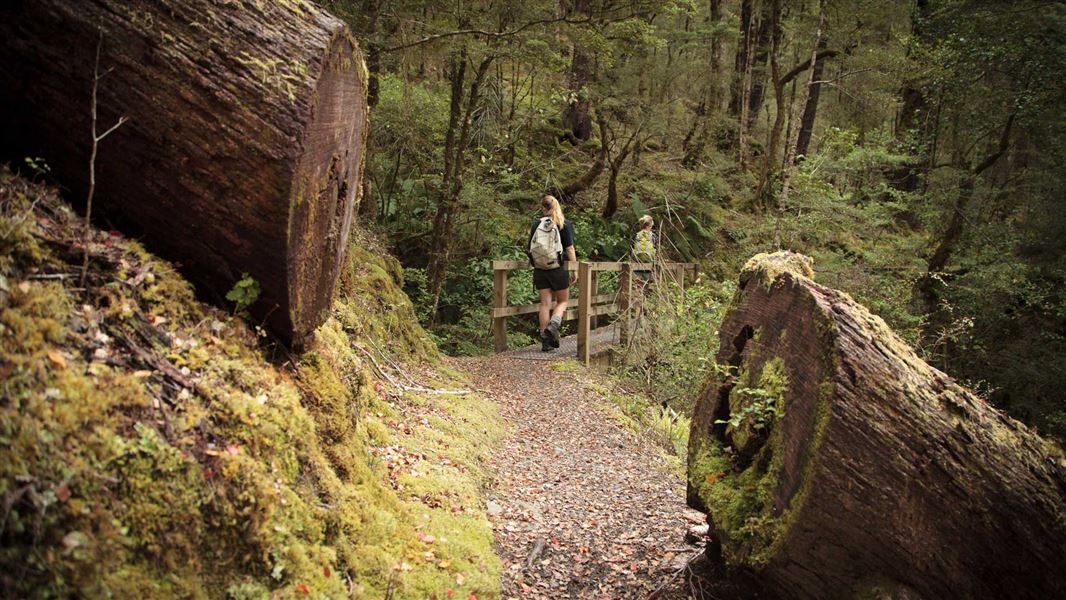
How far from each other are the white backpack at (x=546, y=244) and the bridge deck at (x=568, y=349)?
1584 mm

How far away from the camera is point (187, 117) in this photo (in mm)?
2670

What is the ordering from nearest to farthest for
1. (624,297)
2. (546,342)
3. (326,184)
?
(326,184)
(546,342)
(624,297)

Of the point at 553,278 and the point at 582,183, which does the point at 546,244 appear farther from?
the point at 582,183

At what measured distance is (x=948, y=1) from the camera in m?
12.8

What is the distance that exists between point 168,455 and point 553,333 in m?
8.51

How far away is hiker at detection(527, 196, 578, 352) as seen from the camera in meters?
9.55

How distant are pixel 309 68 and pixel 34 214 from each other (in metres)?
1.22

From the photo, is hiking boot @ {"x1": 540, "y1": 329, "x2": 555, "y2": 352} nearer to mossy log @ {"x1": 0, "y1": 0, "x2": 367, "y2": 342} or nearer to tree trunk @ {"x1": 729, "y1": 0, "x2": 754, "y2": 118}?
mossy log @ {"x1": 0, "y1": 0, "x2": 367, "y2": 342}

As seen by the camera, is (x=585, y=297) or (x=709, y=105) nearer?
(x=585, y=297)

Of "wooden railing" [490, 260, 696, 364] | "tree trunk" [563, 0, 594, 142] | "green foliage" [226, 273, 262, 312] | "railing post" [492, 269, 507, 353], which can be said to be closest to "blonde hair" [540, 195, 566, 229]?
"wooden railing" [490, 260, 696, 364]

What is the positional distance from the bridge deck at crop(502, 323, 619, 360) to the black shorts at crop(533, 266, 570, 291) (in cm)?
115

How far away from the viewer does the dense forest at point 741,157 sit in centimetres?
1045

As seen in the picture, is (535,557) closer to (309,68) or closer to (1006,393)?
(309,68)

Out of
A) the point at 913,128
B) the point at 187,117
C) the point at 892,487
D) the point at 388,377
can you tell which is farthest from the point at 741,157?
the point at 187,117
